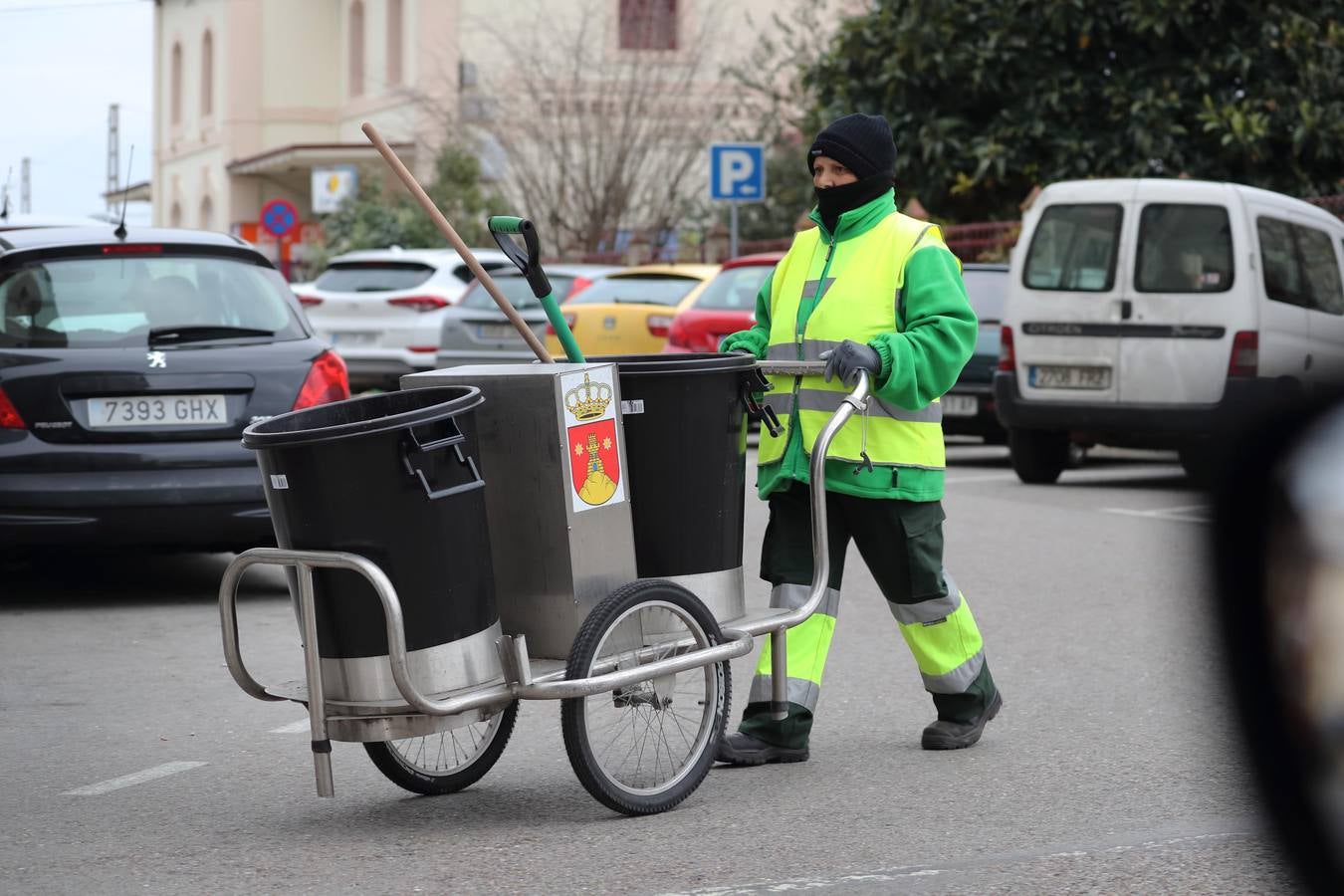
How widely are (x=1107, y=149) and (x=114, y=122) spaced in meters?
54.3

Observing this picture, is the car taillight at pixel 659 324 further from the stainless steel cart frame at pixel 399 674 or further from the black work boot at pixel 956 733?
the stainless steel cart frame at pixel 399 674

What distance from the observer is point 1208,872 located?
4402 mm

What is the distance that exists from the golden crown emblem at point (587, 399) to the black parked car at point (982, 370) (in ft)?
35.0

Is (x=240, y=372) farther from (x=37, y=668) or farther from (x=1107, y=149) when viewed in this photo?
(x=1107, y=149)

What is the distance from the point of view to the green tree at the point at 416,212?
119 feet

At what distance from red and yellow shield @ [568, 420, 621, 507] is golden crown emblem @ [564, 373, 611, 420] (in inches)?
1.0

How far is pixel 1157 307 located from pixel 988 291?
2760 millimetres

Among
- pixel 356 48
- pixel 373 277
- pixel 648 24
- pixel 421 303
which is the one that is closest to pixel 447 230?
pixel 421 303

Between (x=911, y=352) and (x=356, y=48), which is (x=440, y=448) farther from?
(x=356, y=48)

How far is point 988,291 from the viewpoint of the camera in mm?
16062

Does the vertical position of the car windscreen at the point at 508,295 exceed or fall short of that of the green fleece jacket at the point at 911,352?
it exceeds it

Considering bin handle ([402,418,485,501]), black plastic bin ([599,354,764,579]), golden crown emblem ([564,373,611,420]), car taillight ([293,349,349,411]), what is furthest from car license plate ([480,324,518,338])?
bin handle ([402,418,485,501])

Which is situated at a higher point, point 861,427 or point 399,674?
point 861,427

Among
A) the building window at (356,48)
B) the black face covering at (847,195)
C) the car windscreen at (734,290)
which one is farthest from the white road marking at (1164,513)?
the building window at (356,48)
